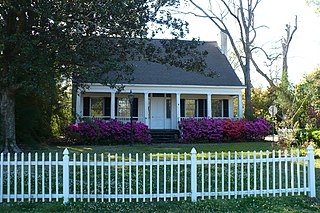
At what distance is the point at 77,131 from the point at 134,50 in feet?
23.6

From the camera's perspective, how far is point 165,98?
24.6 meters

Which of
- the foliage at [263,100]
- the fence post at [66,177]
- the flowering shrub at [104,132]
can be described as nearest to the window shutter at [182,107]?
the flowering shrub at [104,132]

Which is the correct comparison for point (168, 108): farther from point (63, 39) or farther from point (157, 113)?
point (63, 39)

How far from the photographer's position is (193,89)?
77.2ft

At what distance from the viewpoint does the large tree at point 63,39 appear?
36.9ft

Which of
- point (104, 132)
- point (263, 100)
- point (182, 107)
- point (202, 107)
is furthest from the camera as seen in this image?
point (263, 100)

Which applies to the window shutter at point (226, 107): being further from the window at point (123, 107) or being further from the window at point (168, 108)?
the window at point (123, 107)

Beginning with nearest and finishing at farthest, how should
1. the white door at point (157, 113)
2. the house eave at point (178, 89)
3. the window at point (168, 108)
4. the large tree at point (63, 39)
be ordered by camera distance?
→ the large tree at point (63, 39) → the house eave at point (178, 89) → the white door at point (157, 113) → the window at point (168, 108)

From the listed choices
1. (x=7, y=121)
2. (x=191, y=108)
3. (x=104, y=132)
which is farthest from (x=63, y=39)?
(x=191, y=108)

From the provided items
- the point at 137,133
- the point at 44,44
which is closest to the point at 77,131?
the point at 137,133

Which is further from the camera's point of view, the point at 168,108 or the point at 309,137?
the point at 168,108

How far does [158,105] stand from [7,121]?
1223 cm

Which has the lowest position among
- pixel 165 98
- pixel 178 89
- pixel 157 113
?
pixel 157 113

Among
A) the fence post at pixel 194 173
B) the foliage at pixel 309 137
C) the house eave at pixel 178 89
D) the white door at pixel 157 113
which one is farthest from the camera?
the white door at pixel 157 113
